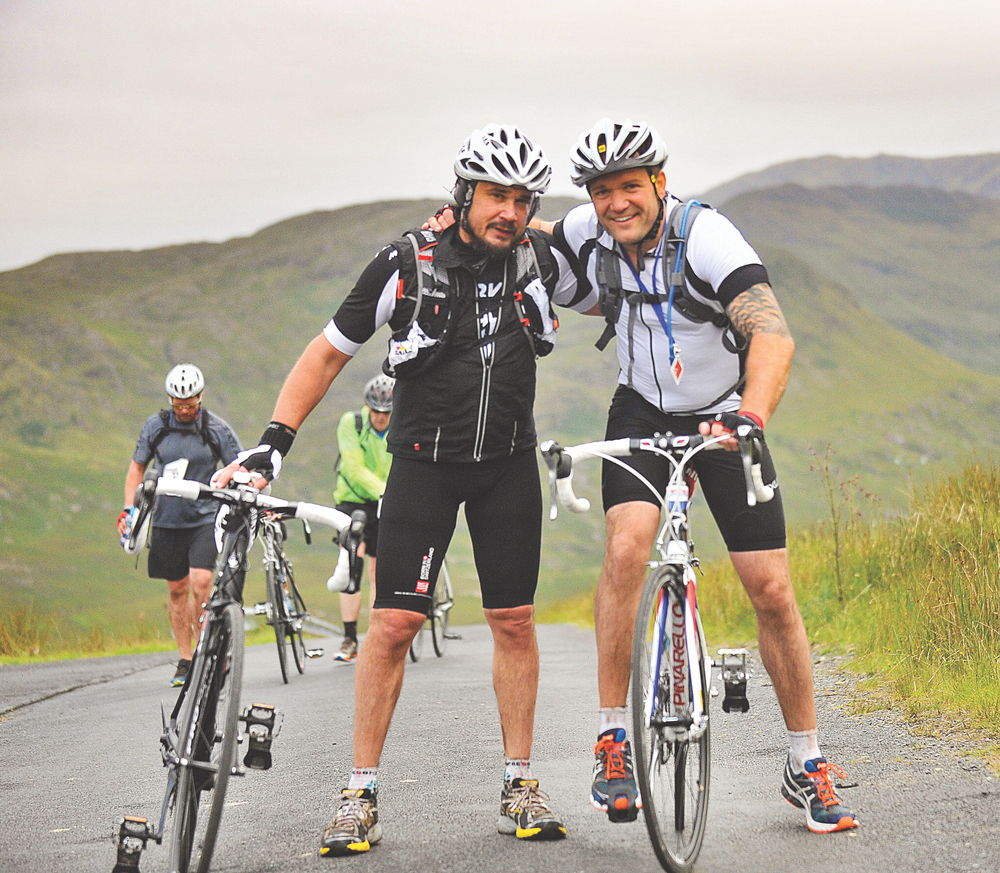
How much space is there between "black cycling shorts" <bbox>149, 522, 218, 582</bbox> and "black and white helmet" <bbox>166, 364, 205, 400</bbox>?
42.7 inches

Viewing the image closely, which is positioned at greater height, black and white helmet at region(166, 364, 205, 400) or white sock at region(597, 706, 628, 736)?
black and white helmet at region(166, 364, 205, 400)

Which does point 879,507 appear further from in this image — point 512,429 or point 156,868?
point 156,868

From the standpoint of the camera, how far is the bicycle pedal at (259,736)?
13.5 ft

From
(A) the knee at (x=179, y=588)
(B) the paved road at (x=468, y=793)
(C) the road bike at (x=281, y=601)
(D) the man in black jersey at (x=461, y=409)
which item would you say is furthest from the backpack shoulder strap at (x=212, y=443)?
(D) the man in black jersey at (x=461, y=409)

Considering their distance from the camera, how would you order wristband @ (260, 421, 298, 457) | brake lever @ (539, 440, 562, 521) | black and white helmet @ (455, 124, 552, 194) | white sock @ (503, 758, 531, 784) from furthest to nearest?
white sock @ (503, 758, 531, 784)
black and white helmet @ (455, 124, 552, 194)
wristband @ (260, 421, 298, 457)
brake lever @ (539, 440, 562, 521)

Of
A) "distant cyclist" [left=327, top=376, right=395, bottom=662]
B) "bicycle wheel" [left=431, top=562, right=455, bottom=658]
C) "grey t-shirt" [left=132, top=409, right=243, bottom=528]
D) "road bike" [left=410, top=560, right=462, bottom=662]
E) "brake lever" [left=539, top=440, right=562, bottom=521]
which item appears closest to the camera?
"brake lever" [left=539, top=440, right=562, bottom=521]

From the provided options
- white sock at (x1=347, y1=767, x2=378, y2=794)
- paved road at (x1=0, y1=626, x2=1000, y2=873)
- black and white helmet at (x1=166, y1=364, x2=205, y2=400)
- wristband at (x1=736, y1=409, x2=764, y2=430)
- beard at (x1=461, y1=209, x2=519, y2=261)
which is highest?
black and white helmet at (x1=166, y1=364, x2=205, y2=400)

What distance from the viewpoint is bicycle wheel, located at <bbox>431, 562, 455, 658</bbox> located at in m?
12.4

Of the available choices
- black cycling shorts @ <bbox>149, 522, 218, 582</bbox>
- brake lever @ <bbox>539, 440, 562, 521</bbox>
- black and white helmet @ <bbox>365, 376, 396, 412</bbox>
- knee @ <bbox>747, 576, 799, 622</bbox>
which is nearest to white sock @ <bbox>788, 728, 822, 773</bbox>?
knee @ <bbox>747, 576, 799, 622</bbox>

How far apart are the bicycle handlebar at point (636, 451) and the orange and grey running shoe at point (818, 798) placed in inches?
41.7

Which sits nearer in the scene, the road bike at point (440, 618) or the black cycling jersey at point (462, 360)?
the black cycling jersey at point (462, 360)

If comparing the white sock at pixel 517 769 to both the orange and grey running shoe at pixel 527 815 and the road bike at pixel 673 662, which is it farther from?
the road bike at pixel 673 662

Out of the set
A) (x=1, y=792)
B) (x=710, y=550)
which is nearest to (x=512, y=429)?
(x=1, y=792)

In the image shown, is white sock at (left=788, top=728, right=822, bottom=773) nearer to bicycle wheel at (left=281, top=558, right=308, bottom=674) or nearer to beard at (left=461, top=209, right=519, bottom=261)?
beard at (left=461, top=209, right=519, bottom=261)
